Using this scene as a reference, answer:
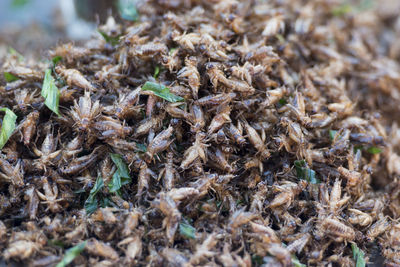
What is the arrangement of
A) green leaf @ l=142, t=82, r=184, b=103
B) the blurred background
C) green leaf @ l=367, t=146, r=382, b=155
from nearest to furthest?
green leaf @ l=142, t=82, r=184, b=103
green leaf @ l=367, t=146, r=382, b=155
the blurred background

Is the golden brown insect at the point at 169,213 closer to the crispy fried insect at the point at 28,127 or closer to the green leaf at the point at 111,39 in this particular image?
the crispy fried insect at the point at 28,127

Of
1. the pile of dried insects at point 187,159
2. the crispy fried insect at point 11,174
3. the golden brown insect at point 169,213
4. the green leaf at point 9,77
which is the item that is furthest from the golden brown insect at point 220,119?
the green leaf at point 9,77

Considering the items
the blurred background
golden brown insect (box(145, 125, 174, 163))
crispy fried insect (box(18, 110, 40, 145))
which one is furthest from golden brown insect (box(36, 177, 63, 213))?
the blurred background

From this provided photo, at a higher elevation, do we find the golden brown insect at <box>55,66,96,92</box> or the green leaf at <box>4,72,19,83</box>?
the green leaf at <box>4,72,19,83</box>

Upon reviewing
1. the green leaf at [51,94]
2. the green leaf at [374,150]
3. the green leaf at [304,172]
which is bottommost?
the green leaf at [374,150]

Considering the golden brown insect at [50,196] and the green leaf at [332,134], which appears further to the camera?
the green leaf at [332,134]

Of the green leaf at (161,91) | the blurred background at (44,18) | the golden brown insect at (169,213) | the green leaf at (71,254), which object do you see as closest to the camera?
the green leaf at (71,254)

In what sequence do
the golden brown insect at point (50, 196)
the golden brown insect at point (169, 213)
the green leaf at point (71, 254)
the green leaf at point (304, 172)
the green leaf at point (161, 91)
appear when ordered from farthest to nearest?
the green leaf at point (304, 172)
the green leaf at point (161, 91)
the golden brown insect at point (50, 196)
the golden brown insect at point (169, 213)
the green leaf at point (71, 254)

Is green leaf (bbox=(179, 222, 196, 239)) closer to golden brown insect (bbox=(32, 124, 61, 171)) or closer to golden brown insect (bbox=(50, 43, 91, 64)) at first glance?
golden brown insect (bbox=(32, 124, 61, 171))
